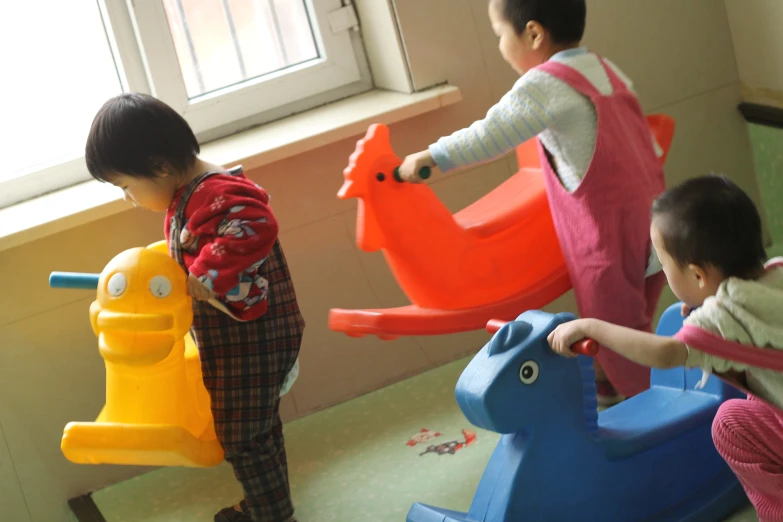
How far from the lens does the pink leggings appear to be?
120cm

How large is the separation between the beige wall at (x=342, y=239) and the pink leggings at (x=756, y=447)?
0.91 m

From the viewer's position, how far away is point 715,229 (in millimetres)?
1131

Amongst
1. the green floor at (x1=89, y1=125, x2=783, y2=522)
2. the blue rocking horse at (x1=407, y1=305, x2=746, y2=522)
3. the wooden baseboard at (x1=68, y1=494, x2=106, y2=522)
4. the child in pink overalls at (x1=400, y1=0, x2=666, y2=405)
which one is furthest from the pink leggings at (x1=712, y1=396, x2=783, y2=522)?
the wooden baseboard at (x1=68, y1=494, x2=106, y2=522)

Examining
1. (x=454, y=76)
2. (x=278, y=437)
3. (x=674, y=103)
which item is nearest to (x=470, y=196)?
(x=454, y=76)

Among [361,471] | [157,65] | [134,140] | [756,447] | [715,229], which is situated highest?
[157,65]

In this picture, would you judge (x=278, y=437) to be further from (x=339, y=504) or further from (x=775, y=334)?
(x=775, y=334)

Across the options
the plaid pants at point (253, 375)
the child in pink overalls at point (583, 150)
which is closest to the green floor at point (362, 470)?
the plaid pants at point (253, 375)

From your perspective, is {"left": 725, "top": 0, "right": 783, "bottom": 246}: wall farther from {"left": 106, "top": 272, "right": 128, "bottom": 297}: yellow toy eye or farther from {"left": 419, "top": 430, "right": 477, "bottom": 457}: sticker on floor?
{"left": 106, "top": 272, "right": 128, "bottom": 297}: yellow toy eye

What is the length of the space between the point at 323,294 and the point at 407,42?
555mm

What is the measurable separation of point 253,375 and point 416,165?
432 millimetres

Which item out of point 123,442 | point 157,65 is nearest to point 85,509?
point 123,442

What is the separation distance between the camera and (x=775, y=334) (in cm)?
110

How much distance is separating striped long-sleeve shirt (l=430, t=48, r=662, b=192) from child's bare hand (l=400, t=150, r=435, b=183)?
14mm

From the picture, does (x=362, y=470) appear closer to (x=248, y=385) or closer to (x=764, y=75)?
(x=248, y=385)
